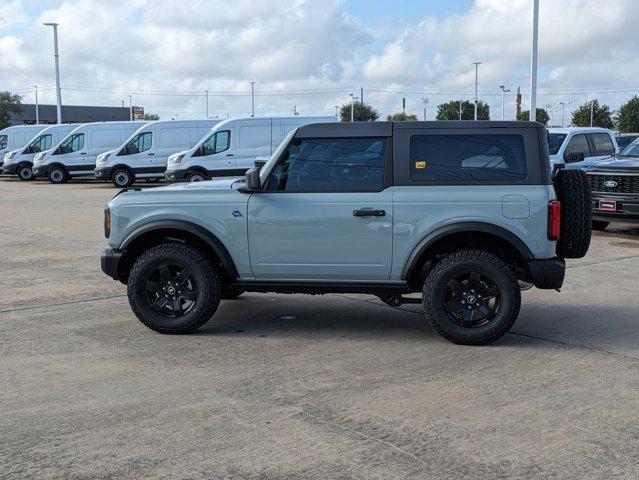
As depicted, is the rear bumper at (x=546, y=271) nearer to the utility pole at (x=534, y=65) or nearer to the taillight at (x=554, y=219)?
the taillight at (x=554, y=219)

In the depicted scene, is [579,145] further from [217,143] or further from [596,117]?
[596,117]

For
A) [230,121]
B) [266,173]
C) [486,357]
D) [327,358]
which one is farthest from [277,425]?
[230,121]

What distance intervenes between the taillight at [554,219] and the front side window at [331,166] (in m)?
1.34

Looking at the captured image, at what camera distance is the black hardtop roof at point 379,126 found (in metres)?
6.44

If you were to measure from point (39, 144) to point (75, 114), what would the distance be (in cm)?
7502

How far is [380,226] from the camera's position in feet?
21.1

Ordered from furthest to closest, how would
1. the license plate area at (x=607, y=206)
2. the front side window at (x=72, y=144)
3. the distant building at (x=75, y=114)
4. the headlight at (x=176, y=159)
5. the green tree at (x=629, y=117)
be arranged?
the distant building at (x=75, y=114) < the green tree at (x=629, y=117) < the front side window at (x=72, y=144) < the headlight at (x=176, y=159) < the license plate area at (x=607, y=206)

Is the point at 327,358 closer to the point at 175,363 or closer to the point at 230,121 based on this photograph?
the point at 175,363

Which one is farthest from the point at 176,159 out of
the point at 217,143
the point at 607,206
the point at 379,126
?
the point at 379,126

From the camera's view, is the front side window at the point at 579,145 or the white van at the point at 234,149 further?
the white van at the point at 234,149

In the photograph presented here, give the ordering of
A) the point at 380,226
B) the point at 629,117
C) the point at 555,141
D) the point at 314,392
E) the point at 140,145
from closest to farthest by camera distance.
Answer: the point at 314,392, the point at 380,226, the point at 555,141, the point at 140,145, the point at 629,117

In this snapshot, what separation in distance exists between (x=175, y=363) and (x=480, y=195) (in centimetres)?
268

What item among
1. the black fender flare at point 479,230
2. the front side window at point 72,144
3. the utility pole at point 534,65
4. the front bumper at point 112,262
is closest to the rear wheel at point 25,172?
the front side window at point 72,144

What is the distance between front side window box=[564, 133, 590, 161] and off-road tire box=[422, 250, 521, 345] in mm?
11228
